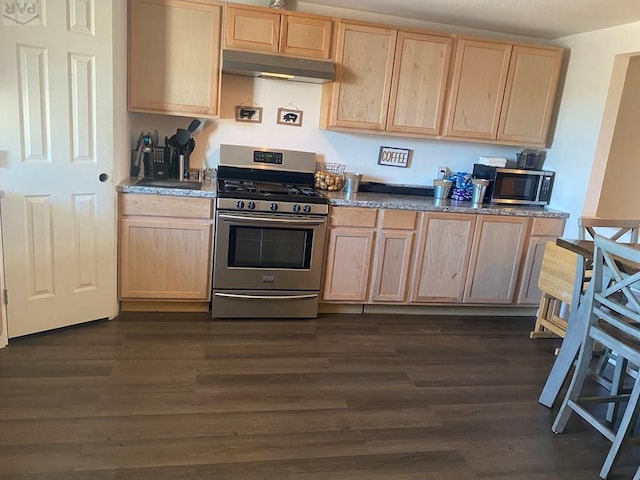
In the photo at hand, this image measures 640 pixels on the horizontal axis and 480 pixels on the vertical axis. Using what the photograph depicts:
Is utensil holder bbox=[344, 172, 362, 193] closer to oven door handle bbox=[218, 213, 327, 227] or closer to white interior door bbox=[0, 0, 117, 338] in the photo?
oven door handle bbox=[218, 213, 327, 227]

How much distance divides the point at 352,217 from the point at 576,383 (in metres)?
1.75

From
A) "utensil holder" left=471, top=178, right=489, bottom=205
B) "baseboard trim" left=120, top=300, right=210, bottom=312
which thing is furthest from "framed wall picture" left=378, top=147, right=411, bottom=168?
"baseboard trim" left=120, top=300, right=210, bottom=312

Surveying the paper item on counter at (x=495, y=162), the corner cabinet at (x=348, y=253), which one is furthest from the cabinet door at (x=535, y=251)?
the corner cabinet at (x=348, y=253)

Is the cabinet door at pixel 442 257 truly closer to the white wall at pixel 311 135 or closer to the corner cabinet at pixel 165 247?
the white wall at pixel 311 135

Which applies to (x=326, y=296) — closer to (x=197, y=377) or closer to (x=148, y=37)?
(x=197, y=377)

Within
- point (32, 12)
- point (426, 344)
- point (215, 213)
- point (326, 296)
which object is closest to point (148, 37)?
point (32, 12)

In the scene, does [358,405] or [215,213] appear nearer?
[358,405]

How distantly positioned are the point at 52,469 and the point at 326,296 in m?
2.09

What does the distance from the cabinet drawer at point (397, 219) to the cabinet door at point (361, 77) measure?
672 millimetres

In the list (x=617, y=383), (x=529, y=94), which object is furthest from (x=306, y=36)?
(x=617, y=383)

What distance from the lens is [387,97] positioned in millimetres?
3707

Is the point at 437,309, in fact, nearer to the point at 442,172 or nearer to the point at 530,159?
the point at 442,172

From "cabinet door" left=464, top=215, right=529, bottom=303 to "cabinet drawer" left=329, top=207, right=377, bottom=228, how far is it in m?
0.83

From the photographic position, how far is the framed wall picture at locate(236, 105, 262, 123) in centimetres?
381
